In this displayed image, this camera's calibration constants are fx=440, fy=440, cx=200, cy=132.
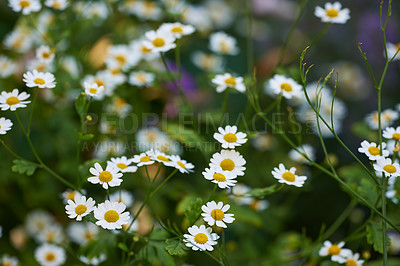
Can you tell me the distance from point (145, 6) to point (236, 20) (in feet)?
2.38

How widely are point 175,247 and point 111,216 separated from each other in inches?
4.6

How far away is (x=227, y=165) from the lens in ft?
2.54

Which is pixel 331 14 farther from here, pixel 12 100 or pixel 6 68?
pixel 6 68

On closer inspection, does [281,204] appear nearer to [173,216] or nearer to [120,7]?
[173,216]

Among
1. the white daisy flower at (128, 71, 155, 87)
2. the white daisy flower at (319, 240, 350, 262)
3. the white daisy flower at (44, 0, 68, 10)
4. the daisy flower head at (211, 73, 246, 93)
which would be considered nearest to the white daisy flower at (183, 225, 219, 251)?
the white daisy flower at (319, 240, 350, 262)

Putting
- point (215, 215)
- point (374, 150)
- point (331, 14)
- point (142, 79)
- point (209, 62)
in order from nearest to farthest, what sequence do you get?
point (215, 215) → point (374, 150) → point (331, 14) → point (142, 79) → point (209, 62)

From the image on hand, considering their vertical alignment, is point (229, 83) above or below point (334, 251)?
above

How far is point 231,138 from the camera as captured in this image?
0.81m

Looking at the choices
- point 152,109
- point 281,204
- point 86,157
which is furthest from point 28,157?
point 281,204

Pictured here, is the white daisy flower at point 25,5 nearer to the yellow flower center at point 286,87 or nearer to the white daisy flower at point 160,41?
the white daisy flower at point 160,41

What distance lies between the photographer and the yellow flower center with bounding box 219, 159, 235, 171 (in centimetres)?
77

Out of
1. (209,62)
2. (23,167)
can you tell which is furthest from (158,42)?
(209,62)

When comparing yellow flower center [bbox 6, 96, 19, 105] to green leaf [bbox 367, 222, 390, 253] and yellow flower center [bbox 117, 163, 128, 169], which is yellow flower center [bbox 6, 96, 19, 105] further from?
green leaf [bbox 367, 222, 390, 253]

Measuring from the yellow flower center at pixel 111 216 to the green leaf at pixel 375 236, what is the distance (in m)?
0.47
